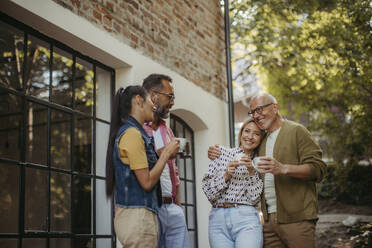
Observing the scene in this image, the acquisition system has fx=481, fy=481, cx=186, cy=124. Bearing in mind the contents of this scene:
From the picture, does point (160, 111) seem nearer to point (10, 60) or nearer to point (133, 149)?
point (133, 149)

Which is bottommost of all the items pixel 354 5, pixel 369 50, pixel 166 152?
pixel 166 152

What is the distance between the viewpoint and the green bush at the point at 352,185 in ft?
39.9

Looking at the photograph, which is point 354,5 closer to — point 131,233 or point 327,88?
point 327,88

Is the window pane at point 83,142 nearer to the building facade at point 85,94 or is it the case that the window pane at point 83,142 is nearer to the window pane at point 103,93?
the building facade at point 85,94

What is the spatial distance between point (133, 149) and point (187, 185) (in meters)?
4.04

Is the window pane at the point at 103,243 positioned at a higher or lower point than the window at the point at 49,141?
lower

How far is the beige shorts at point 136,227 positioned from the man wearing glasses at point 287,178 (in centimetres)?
108

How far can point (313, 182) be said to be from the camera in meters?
3.87

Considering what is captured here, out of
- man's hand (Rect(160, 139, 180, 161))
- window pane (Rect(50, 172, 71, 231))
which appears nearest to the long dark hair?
man's hand (Rect(160, 139, 180, 161))

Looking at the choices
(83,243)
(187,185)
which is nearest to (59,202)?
(187,185)

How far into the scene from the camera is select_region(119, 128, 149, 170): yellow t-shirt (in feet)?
9.45

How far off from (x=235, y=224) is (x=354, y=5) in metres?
6.68

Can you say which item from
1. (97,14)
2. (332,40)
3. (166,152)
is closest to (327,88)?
(332,40)

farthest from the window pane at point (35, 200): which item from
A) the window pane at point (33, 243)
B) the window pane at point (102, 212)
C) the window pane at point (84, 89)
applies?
the window pane at point (102, 212)
